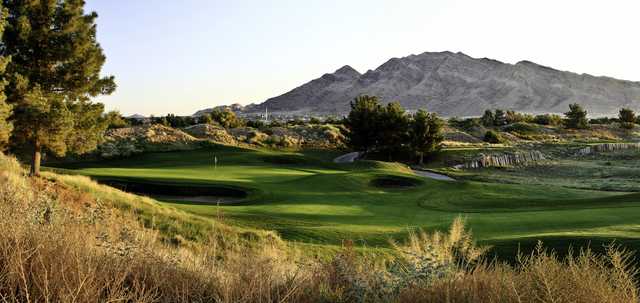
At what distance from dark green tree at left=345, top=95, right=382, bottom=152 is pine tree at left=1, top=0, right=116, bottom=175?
33.5 m

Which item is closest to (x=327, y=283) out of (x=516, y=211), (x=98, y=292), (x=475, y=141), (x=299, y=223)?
(x=98, y=292)

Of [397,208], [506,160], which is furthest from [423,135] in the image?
[397,208]

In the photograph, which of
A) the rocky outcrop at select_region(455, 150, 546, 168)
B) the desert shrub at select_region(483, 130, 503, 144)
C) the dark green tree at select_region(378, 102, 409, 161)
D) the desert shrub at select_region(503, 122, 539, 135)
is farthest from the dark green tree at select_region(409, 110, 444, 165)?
the desert shrub at select_region(503, 122, 539, 135)

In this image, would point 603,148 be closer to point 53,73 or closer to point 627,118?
point 627,118

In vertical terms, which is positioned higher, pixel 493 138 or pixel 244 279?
pixel 493 138

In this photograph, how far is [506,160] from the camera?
4966 centimetres

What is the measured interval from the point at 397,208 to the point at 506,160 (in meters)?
30.8

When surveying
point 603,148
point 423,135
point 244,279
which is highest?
point 423,135

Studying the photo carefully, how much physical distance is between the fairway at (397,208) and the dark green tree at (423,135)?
19.0 metres

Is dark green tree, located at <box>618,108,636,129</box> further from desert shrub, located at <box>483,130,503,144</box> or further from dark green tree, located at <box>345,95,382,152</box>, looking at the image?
dark green tree, located at <box>345,95,382,152</box>

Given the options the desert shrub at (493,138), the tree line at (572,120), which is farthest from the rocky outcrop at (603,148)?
the tree line at (572,120)

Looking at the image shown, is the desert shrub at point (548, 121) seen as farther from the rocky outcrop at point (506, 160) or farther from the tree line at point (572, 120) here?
the rocky outcrop at point (506, 160)

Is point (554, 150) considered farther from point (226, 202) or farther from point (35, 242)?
point (35, 242)

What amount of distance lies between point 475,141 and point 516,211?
56090 millimetres
